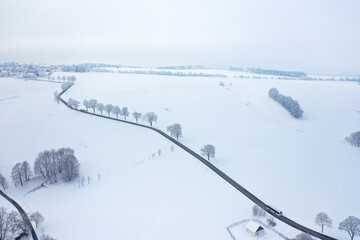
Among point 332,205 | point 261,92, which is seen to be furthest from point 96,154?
point 261,92

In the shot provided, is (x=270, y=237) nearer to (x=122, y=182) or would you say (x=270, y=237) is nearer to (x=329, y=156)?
(x=122, y=182)

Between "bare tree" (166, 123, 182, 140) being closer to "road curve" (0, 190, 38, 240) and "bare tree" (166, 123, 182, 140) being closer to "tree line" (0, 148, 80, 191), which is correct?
"tree line" (0, 148, 80, 191)

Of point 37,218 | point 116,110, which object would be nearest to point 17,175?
point 37,218

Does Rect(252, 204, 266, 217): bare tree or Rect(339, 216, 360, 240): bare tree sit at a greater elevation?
Rect(339, 216, 360, 240): bare tree

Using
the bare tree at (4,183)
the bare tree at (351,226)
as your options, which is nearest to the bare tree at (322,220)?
the bare tree at (351,226)

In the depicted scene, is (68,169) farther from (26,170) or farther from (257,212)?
(257,212)

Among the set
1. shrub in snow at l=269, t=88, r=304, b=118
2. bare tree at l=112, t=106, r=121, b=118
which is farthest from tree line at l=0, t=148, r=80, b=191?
shrub in snow at l=269, t=88, r=304, b=118
